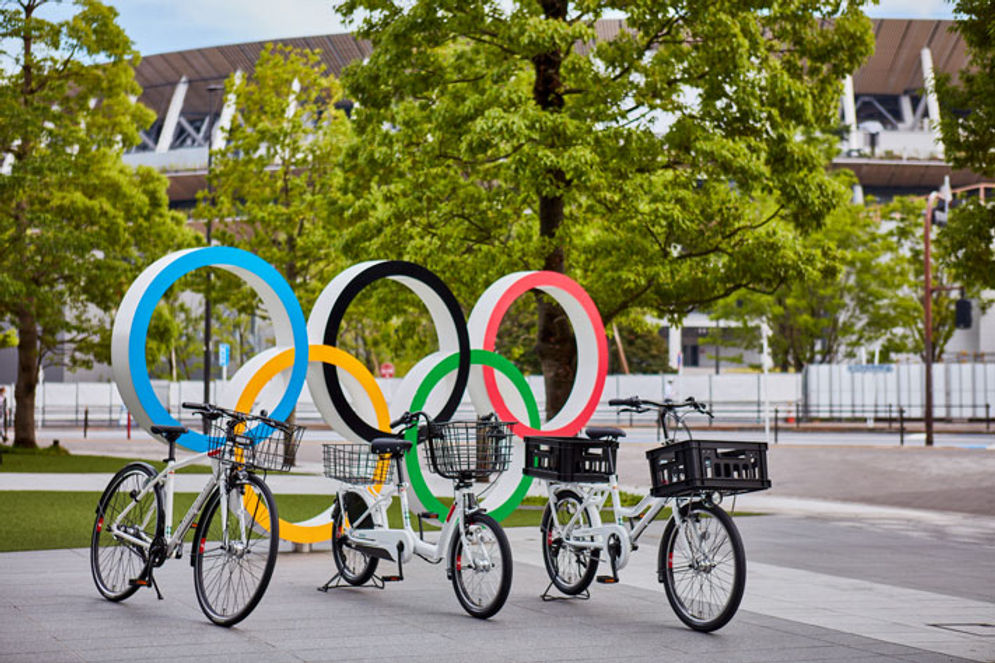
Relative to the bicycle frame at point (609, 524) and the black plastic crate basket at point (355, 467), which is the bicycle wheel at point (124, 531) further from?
the bicycle frame at point (609, 524)

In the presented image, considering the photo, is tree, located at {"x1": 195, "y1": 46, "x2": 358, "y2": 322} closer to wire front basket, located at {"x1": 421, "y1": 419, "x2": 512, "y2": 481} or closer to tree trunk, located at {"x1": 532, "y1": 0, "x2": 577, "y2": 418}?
tree trunk, located at {"x1": 532, "y1": 0, "x2": 577, "y2": 418}

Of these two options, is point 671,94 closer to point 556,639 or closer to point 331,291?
point 331,291

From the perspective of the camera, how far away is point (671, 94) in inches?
622

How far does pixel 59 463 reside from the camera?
23031mm

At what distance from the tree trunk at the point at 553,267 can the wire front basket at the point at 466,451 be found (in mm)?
8084

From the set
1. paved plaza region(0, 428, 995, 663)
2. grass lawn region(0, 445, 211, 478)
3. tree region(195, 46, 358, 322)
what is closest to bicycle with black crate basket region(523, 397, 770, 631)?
paved plaza region(0, 428, 995, 663)

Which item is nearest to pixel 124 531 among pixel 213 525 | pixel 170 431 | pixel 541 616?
pixel 170 431

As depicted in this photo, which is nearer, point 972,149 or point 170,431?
Answer: point 170,431

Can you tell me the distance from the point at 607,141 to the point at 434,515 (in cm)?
762

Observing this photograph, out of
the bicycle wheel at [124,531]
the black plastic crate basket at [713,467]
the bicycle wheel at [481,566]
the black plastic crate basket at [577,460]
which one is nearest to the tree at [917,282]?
the black plastic crate basket at [577,460]

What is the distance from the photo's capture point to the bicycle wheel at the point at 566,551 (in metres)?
8.09

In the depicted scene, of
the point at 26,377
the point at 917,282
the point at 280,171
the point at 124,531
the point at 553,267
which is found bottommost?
the point at 124,531

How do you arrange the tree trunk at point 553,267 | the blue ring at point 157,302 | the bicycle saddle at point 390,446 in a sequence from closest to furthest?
the bicycle saddle at point 390,446
the blue ring at point 157,302
the tree trunk at point 553,267

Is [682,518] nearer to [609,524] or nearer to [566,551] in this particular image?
[609,524]
